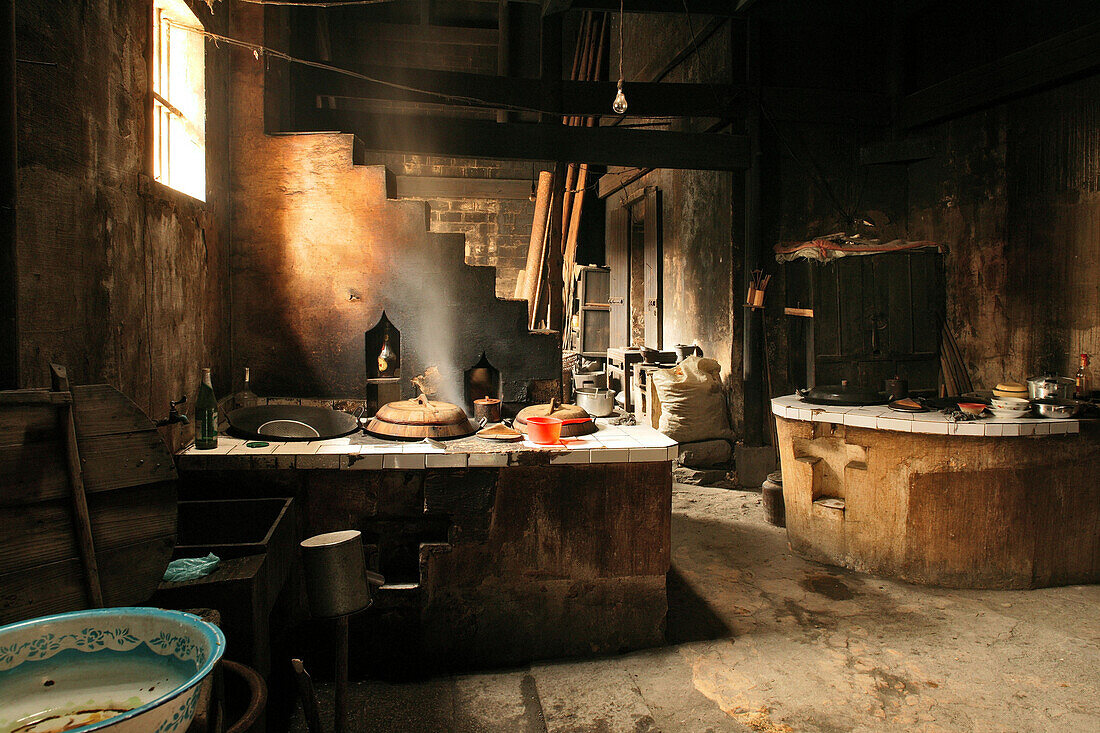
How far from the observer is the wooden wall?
7.34ft

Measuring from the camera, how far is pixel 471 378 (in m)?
4.75

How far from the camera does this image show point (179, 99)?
366cm

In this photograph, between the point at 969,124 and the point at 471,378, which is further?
the point at 969,124

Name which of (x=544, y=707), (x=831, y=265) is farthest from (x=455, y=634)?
(x=831, y=265)

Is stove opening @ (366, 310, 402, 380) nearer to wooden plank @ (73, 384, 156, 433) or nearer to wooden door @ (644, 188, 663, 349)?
wooden plank @ (73, 384, 156, 433)

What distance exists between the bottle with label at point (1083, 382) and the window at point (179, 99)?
229 inches

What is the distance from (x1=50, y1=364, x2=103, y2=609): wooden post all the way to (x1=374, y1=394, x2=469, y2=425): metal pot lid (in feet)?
5.47

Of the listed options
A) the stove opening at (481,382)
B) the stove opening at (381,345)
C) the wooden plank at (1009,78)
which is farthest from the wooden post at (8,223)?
the wooden plank at (1009,78)

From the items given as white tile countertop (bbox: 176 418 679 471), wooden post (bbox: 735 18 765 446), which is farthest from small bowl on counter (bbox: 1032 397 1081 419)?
wooden post (bbox: 735 18 765 446)

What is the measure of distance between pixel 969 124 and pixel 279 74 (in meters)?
6.01

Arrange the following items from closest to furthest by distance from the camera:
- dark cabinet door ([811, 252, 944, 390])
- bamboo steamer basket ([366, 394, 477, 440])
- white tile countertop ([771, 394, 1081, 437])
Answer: bamboo steamer basket ([366, 394, 477, 440]), white tile countertop ([771, 394, 1081, 437]), dark cabinet door ([811, 252, 944, 390])

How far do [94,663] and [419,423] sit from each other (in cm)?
215

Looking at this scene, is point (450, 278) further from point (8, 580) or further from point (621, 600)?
point (8, 580)

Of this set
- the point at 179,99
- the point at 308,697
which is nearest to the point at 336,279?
the point at 179,99
